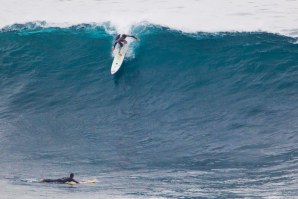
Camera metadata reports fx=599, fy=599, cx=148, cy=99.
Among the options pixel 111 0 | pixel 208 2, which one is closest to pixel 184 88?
pixel 208 2

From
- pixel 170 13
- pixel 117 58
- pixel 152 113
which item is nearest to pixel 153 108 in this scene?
pixel 152 113

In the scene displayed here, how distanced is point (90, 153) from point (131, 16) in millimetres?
14512

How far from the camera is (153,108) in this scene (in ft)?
85.7

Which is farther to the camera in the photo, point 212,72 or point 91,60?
point 91,60

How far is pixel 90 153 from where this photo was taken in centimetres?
2305

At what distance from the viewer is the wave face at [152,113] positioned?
20062mm

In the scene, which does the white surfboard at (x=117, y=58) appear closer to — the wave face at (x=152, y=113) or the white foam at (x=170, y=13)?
the wave face at (x=152, y=113)

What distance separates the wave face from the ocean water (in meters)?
0.05

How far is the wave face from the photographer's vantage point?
20062mm

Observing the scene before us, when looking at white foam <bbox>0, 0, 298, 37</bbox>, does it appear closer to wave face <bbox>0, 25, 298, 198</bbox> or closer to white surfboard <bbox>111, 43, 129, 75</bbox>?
wave face <bbox>0, 25, 298, 198</bbox>

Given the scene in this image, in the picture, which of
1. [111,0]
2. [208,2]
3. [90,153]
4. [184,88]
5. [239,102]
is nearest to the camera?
[90,153]

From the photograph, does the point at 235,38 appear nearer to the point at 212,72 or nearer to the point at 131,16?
the point at 212,72

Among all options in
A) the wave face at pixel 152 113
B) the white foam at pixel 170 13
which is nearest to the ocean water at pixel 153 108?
the wave face at pixel 152 113

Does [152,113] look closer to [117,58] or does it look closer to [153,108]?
[153,108]
